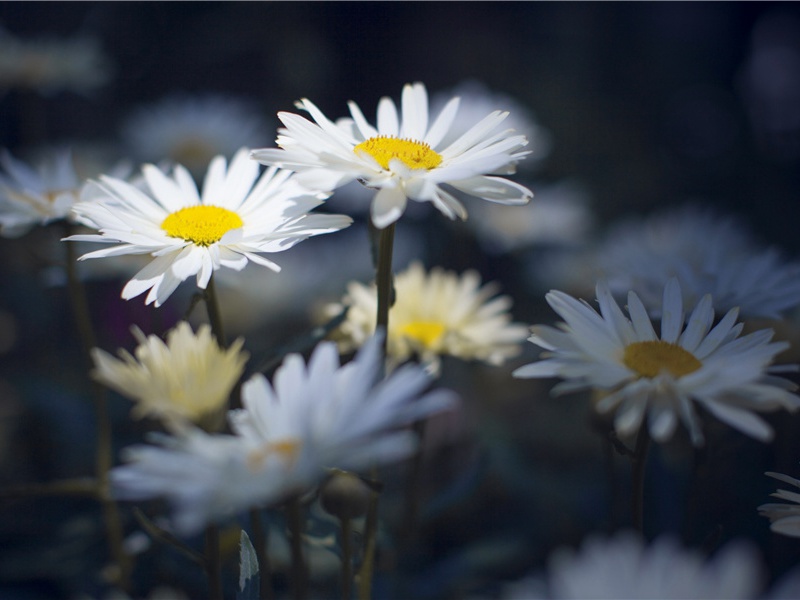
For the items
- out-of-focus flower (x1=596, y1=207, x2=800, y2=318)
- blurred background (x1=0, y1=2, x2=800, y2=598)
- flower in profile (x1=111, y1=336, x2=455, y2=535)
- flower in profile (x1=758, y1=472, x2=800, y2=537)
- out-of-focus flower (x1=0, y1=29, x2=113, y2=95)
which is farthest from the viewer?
out-of-focus flower (x1=0, y1=29, x2=113, y2=95)

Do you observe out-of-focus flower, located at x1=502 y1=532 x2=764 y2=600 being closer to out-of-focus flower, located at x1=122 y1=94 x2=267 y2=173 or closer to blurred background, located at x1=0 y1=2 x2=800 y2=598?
blurred background, located at x1=0 y1=2 x2=800 y2=598

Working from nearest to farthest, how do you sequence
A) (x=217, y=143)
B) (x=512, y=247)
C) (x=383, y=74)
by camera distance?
(x=512, y=247), (x=217, y=143), (x=383, y=74)

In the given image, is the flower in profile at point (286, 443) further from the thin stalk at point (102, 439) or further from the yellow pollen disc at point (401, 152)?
the thin stalk at point (102, 439)

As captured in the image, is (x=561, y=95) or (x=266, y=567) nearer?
(x=266, y=567)

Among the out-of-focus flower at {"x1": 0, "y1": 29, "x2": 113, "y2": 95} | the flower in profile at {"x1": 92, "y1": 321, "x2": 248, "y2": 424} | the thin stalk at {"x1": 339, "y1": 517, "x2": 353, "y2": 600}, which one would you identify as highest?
the out-of-focus flower at {"x1": 0, "y1": 29, "x2": 113, "y2": 95}

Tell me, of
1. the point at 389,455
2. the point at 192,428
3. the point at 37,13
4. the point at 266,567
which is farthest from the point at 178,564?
the point at 37,13

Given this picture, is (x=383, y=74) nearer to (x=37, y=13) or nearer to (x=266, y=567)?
(x=37, y=13)

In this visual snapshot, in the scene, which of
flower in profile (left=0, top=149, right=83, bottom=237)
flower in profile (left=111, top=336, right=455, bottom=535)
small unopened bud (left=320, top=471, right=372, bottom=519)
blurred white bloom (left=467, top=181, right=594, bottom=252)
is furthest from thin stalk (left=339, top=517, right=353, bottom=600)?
blurred white bloom (left=467, top=181, right=594, bottom=252)

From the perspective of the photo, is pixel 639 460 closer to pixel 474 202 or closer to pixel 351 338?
pixel 351 338
